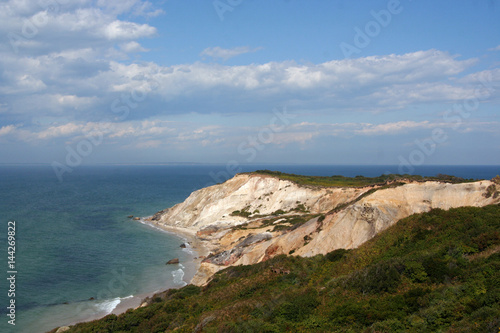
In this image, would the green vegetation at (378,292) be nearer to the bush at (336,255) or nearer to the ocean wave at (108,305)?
the bush at (336,255)

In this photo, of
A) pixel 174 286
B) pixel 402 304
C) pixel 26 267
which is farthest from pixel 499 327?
pixel 26 267

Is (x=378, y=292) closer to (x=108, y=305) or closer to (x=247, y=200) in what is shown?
(x=108, y=305)

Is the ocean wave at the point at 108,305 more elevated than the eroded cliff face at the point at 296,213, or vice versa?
the eroded cliff face at the point at 296,213

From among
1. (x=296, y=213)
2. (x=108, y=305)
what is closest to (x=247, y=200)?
(x=296, y=213)

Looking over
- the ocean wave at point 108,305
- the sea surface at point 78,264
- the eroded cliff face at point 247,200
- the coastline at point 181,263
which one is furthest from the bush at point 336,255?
the eroded cliff face at point 247,200

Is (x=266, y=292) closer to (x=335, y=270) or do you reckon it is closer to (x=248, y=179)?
(x=335, y=270)
